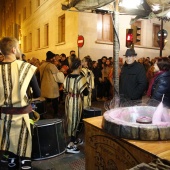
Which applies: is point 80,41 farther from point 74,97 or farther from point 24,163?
point 24,163

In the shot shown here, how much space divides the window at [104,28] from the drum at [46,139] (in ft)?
37.4

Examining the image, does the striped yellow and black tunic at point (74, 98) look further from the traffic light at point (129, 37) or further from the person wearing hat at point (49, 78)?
the traffic light at point (129, 37)

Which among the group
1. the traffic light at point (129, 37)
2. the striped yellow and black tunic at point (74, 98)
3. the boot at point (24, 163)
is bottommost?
the boot at point (24, 163)

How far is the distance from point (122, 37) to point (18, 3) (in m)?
19.2

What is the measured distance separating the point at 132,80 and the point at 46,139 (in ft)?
6.80

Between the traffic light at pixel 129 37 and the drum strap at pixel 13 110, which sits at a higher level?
the traffic light at pixel 129 37

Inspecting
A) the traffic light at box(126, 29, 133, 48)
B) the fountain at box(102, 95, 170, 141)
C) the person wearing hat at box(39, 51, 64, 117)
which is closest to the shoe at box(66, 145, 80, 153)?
the fountain at box(102, 95, 170, 141)

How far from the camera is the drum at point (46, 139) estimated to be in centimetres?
383

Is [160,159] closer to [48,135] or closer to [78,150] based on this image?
[48,135]

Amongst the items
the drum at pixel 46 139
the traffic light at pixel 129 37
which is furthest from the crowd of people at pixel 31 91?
the traffic light at pixel 129 37

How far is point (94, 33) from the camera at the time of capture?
1423 cm

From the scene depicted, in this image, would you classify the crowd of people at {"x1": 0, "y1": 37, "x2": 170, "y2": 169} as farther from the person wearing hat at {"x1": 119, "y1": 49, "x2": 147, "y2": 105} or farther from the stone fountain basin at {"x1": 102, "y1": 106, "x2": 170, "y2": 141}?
the stone fountain basin at {"x1": 102, "y1": 106, "x2": 170, "y2": 141}

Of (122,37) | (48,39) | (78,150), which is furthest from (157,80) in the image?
(48,39)

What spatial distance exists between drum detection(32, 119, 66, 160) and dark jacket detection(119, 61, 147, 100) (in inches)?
62.9
